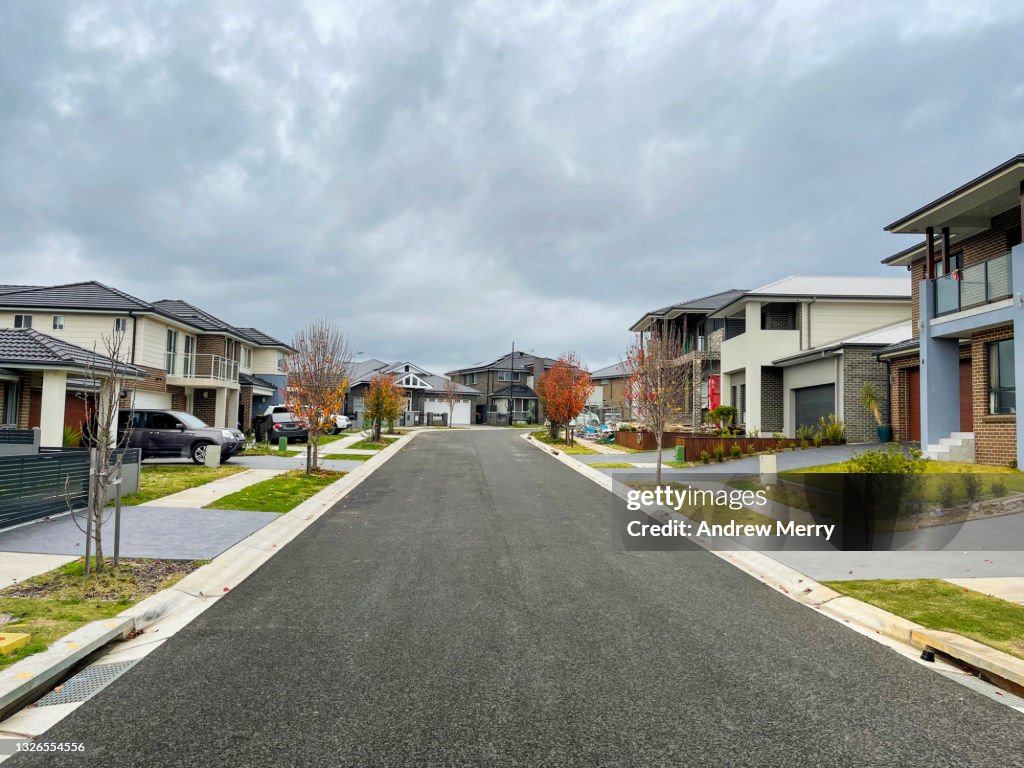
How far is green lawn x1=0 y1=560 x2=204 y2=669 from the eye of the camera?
→ 579 cm

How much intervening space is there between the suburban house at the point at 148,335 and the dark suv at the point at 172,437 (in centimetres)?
352

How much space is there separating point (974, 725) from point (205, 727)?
16.0 ft

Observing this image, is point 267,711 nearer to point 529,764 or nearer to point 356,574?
point 529,764

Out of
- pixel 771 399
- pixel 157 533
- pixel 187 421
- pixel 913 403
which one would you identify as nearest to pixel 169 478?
pixel 187 421

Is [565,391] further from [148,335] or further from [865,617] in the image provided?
[865,617]

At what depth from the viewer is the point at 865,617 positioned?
665 centimetres

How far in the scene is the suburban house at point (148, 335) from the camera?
95.9ft

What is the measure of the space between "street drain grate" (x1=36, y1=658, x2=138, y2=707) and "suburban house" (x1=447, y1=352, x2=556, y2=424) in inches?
2807

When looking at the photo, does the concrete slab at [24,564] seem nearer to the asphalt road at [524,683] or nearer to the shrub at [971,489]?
the asphalt road at [524,683]

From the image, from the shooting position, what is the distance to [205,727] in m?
4.12

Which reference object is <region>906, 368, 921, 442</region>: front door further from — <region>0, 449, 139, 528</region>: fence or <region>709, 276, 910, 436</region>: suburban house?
<region>0, 449, 139, 528</region>: fence

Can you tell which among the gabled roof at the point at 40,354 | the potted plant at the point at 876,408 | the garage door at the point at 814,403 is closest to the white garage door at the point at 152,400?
the gabled roof at the point at 40,354

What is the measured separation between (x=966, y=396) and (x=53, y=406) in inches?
997

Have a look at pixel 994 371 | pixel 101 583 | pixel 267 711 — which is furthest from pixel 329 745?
pixel 994 371
